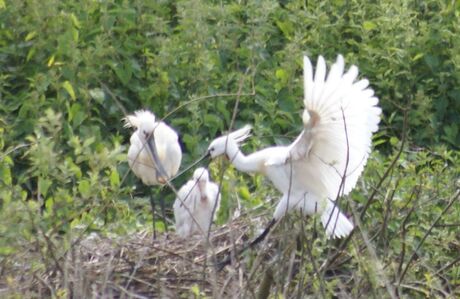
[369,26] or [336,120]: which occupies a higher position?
[369,26]

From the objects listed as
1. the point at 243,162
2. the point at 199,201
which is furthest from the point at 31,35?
the point at 243,162

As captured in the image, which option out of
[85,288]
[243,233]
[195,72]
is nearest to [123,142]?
[195,72]

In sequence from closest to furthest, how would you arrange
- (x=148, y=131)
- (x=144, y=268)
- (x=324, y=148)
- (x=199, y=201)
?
1. (x=144, y=268)
2. (x=324, y=148)
3. (x=199, y=201)
4. (x=148, y=131)

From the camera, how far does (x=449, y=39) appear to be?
1221cm

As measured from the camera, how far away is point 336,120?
328 inches

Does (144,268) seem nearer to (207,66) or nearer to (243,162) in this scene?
(243,162)

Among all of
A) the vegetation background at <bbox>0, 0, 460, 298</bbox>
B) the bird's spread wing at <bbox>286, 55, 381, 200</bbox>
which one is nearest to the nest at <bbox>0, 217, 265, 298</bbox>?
the bird's spread wing at <bbox>286, 55, 381, 200</bbox>

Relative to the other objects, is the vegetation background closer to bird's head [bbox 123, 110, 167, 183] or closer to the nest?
bird's head [bbox 123, 110, 167, 183]

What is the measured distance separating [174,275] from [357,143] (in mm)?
1298

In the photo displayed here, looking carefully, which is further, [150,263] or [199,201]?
[199,201]

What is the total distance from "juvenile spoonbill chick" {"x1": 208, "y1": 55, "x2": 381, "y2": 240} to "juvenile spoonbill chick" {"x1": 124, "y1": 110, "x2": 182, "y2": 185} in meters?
0.98

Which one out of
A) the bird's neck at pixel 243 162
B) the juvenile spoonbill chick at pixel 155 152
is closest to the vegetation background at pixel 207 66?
the juvenile spoonbill chick at pixel 155 152

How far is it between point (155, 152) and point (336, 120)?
2244 mm

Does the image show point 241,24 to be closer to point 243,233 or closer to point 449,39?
point 449,39
